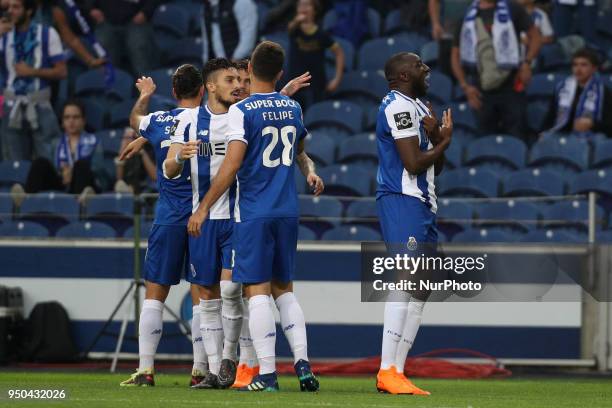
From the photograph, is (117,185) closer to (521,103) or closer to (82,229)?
(82,229)

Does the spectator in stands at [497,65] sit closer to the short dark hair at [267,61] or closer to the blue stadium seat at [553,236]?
the blue stadium seat at [553,236]

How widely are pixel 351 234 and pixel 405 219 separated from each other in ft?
14.4

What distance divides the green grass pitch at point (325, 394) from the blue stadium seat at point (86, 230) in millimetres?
1734

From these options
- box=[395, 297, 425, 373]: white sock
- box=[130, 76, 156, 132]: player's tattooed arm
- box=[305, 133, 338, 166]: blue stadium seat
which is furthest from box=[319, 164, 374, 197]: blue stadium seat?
box=[395, 297, 425, 373]: white sock

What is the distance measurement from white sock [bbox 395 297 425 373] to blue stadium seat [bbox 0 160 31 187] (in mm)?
6556

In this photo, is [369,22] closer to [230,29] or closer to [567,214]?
[230,29]

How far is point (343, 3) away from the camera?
1730 cm

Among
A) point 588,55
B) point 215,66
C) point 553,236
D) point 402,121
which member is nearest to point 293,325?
point 402,121

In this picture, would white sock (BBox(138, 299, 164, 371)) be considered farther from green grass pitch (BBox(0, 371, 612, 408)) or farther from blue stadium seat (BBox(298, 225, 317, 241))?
blue stadium seat (BBox(298, 225, 317, 241))

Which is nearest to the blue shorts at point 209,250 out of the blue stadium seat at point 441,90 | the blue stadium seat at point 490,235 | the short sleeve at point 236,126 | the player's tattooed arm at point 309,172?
the player's tattooed arm at point 309,172

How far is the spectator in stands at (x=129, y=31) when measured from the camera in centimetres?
1695

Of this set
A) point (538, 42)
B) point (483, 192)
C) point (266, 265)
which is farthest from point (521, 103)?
point (266, 265)

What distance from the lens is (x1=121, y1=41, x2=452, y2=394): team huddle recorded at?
8.52 m

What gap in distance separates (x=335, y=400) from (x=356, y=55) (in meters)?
9.55
